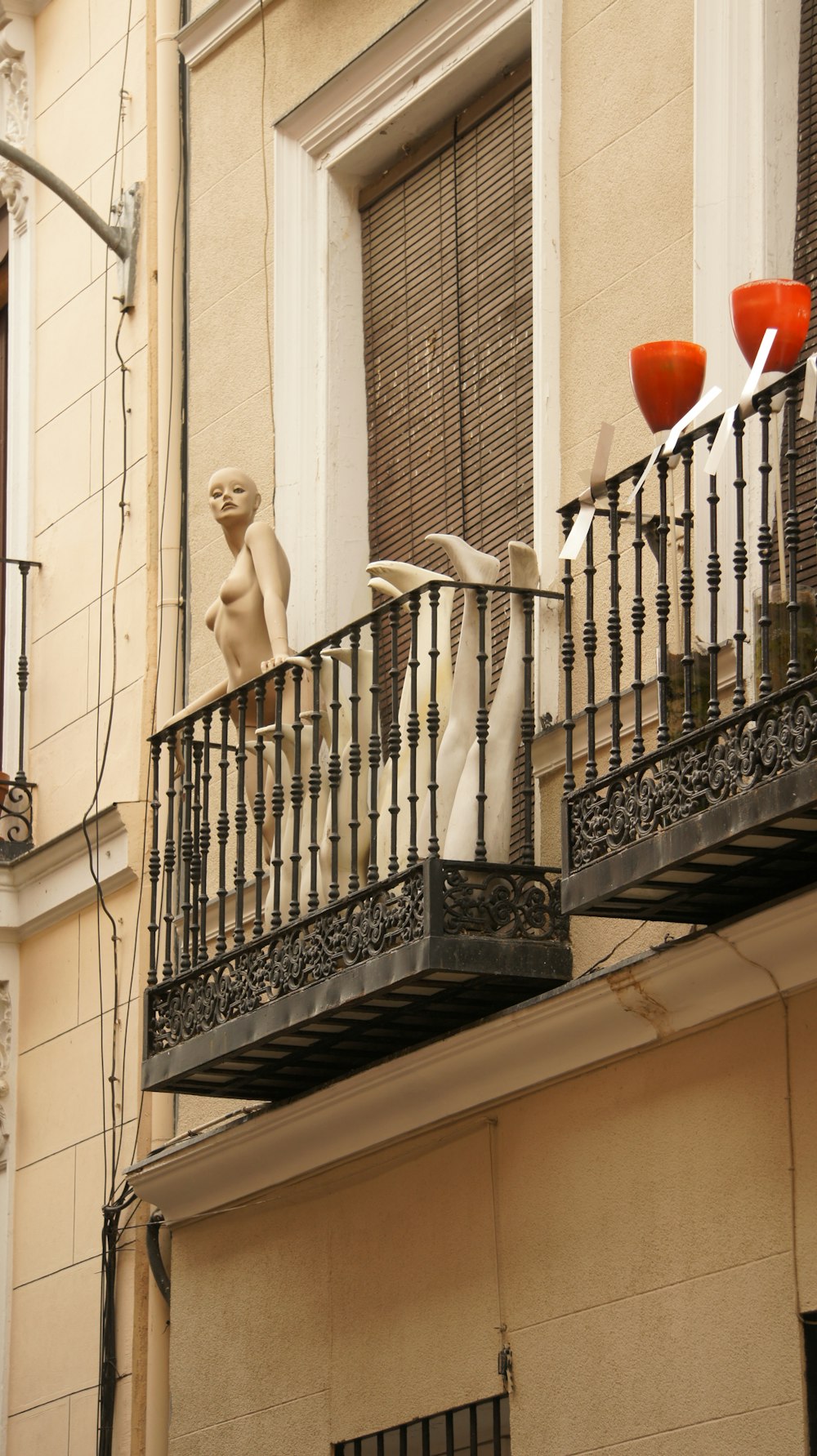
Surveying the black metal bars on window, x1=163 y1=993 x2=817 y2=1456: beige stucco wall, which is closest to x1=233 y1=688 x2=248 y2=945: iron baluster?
the black metal bars on window

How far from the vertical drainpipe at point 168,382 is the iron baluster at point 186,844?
1.14 meters

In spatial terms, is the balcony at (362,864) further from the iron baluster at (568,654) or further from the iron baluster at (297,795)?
the iron baluster at (568,654)

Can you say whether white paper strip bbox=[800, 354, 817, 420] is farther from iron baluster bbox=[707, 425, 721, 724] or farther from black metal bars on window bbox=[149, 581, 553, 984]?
black metal bars on window bbox=[149, 581, 553, 984]

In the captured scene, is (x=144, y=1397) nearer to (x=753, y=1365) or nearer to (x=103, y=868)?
(x=103, y=868)

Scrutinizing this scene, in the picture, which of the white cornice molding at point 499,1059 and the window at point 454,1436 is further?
the window at point 454,1436

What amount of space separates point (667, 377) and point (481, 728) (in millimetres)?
1250

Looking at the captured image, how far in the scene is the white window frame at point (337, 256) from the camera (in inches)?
403

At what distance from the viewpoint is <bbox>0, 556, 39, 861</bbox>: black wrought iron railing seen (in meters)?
11.8

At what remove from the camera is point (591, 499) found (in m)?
8.02

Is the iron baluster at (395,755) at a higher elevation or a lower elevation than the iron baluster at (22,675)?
lower

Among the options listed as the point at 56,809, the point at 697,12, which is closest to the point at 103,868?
the point at 56,809

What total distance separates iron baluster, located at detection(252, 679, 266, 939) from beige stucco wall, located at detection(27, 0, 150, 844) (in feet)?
5.21

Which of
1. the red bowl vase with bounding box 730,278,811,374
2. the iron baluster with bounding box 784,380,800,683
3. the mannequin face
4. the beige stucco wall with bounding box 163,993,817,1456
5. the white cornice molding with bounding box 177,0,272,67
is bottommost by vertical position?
the beige stucco wall with bounding box 163,993,817,1456

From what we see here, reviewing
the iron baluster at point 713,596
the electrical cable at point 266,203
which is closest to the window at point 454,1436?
the iron baluster at point 713,596
